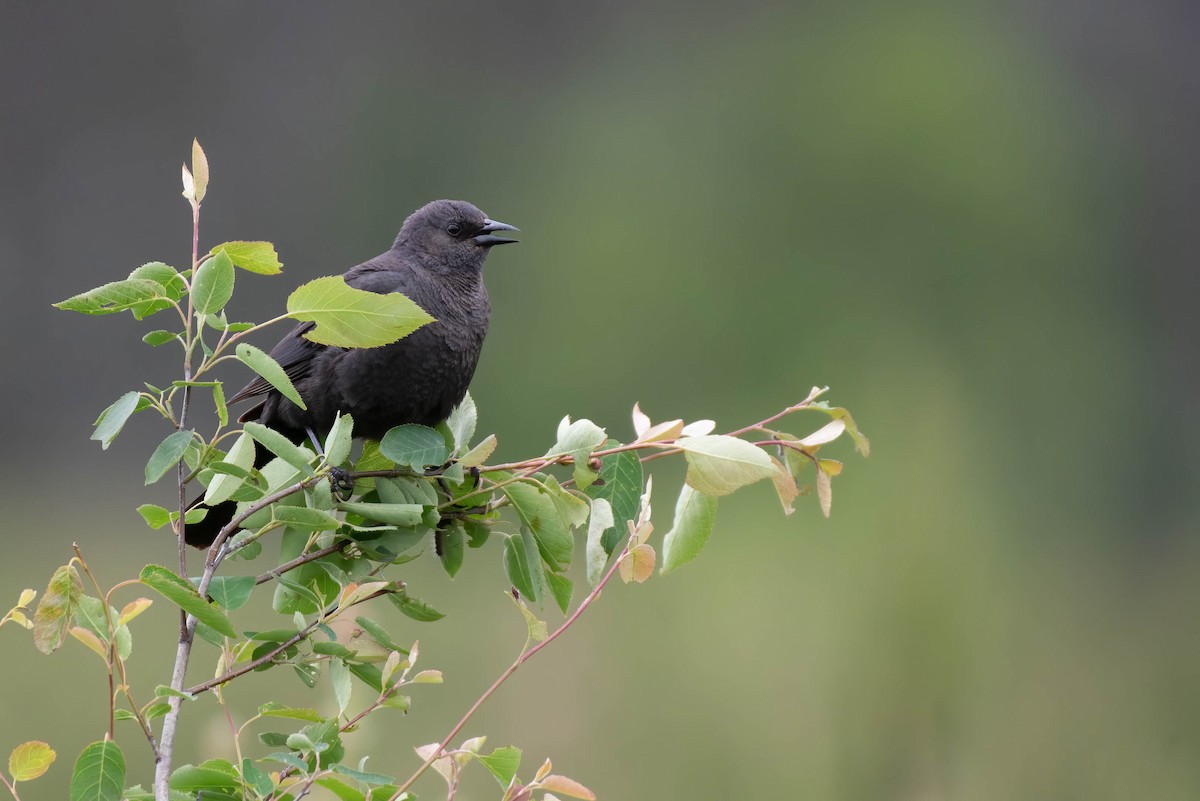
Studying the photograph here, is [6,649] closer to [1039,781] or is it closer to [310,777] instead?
[1039,781]

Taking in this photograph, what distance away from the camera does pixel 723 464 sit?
182 cm

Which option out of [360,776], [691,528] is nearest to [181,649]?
[360,776]

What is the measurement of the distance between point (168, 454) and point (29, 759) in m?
0.45

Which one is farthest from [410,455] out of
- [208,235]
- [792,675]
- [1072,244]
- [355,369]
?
[1072,244]

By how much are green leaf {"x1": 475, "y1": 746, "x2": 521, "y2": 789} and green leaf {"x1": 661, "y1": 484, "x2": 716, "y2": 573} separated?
349 millimetres

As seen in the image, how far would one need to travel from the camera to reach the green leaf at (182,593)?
1.62 metres

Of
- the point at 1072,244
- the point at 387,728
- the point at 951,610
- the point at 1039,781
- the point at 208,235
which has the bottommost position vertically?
the point at 1039,781

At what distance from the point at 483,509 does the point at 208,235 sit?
988cm

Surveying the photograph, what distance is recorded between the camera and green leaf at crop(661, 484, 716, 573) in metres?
1.98

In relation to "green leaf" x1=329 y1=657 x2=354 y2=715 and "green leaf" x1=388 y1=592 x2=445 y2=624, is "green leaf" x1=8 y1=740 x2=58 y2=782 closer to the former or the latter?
"green leaf" x1=329 y1=657 x2=354 y2=715

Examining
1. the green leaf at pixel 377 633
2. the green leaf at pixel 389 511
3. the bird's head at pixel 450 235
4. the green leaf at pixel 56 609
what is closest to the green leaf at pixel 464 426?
the green leaf at pixel 389 511

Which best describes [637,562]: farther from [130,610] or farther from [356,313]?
[130,610]

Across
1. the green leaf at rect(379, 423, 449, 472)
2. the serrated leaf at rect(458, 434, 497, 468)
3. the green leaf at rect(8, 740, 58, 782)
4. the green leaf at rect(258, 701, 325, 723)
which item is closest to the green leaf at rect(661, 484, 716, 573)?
the serrated leaf at rect(458, 434, 497, 468)

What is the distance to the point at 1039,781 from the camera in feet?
31.5
